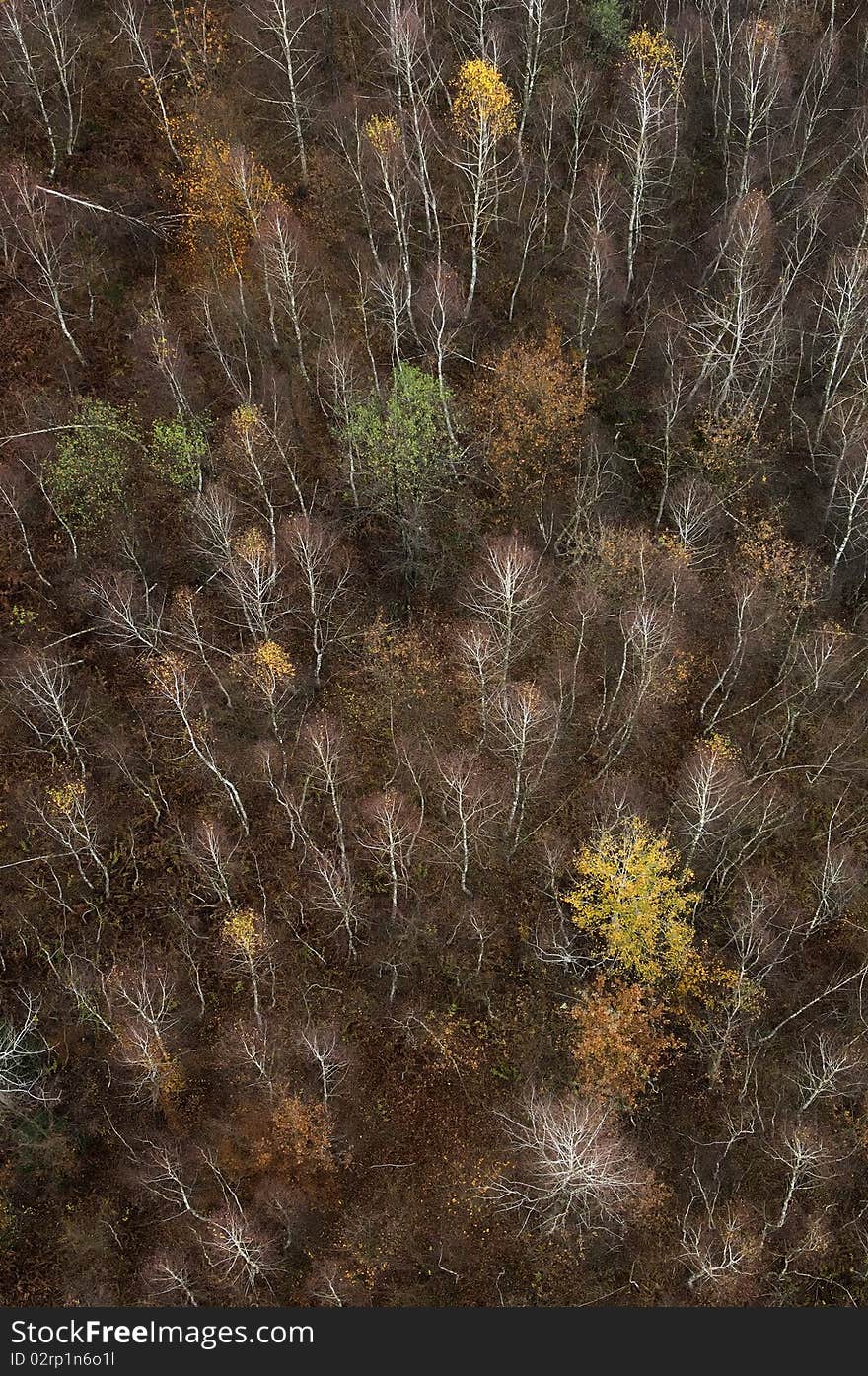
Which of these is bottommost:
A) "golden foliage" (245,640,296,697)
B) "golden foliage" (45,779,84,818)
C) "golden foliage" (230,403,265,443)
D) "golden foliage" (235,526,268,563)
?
"golden foliage" (45,779,84,818)

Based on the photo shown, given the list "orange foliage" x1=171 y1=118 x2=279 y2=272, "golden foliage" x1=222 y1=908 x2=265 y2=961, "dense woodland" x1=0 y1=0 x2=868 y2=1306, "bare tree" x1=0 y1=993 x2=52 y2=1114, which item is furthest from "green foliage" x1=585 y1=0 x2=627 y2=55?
"bare tree" x1=0 y1=993 x2=52 y2=1114

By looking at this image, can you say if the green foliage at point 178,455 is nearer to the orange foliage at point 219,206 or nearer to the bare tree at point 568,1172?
the orange foliage at point 219,206

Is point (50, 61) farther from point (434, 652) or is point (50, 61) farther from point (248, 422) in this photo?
point (434, 652)

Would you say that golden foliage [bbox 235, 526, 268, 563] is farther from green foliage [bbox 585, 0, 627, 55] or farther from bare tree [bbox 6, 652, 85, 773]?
green foliage [bbox 585, 0, 627, 55]

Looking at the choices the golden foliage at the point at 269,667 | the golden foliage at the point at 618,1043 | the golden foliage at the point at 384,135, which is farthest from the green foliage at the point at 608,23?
Answer: the golden foliage at the point at 618,1043

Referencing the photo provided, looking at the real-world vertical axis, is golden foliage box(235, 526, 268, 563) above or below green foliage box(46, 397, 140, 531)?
below
